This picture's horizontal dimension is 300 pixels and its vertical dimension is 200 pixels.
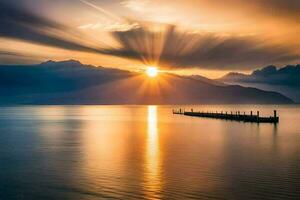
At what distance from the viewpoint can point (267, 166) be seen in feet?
128

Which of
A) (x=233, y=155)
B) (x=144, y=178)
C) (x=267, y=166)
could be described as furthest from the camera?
(x=233, y=155)

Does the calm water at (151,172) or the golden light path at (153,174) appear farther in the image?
the golden light path at (153,174)

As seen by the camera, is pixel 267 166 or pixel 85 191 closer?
pixel 85 191

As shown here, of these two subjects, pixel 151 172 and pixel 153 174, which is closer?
pixel 153 174

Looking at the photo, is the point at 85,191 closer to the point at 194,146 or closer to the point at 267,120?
the point at 194,146

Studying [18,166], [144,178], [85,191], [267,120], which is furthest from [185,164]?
[267,120]

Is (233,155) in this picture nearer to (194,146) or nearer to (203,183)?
(194,146)

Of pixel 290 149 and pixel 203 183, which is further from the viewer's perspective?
pixel 290 149

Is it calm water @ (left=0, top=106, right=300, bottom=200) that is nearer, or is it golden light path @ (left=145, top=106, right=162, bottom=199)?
calm water @ (left=0, top=106, right=300, bottom=200)

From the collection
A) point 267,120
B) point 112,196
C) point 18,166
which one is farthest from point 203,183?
point 267,120

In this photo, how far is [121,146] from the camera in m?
58.2

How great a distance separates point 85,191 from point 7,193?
230 inches

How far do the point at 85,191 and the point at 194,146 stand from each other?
29713 mm

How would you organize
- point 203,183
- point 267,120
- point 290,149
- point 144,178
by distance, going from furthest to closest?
point 267,120 < point 290,149 < point 144,178 < point 203,183
